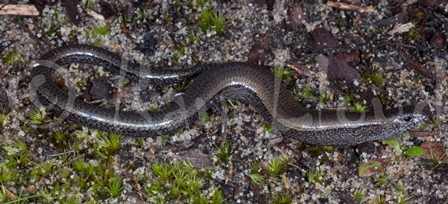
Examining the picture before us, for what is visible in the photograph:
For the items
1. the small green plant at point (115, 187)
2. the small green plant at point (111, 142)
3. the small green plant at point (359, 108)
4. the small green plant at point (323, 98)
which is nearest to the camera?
the small green plant at point (115, 187)

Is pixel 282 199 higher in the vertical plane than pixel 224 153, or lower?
lower

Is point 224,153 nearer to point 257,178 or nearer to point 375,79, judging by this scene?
point 257,178

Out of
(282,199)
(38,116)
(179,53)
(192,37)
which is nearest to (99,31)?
(179,53)

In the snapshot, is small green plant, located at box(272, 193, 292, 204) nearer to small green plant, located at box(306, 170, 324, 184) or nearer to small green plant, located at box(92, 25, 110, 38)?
small green plant, located at box(306, 170, 324, 184)

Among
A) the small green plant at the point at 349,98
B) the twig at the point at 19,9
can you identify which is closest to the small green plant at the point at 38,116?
the twig at the point at 19,9

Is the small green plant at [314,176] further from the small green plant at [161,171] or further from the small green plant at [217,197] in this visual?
the small green plant at [161,171]

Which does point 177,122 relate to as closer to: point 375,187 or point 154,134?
point 154,134
